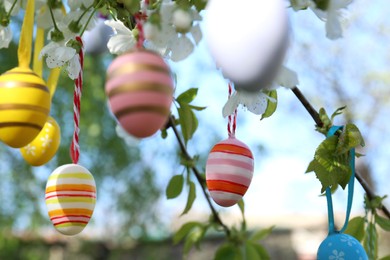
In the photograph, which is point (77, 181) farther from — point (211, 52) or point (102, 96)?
point (102, 96)

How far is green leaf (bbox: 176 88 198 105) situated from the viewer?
37.9 inches

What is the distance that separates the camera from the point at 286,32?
1.59ft

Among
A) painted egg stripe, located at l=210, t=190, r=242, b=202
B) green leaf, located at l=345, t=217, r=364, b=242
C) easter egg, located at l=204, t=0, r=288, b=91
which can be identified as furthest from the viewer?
green leaf, located at l=345, t=217, r=364, b=242


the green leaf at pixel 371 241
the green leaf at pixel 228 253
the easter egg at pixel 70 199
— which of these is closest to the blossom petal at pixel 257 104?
the easter egg at pixel 70 199

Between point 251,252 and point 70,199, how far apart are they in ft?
1.57

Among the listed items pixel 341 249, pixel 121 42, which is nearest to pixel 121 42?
pixel 121 42

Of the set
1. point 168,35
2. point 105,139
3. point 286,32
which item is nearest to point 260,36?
point 286,32

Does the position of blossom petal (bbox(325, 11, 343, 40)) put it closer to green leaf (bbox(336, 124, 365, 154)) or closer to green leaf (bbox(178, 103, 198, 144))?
green leaf (bbox(336, 124, 365, 154))

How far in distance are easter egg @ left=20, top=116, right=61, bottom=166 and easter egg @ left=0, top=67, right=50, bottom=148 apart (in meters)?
0.24

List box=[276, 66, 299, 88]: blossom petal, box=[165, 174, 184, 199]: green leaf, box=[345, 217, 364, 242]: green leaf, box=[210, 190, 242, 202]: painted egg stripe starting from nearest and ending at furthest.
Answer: box=[276, 66, 299, 88]: blossom petal < box=[210, 190, 242, 202]: painted egg stripe < box=[345, 217, 364, 242]: green leaf < box=[165, 174, 184, 199]: green leaf

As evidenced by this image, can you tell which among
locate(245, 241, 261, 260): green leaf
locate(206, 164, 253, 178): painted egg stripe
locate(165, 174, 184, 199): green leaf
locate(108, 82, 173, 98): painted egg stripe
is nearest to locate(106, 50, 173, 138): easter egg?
locate(108, 82, 173, 98): painted egg stripe

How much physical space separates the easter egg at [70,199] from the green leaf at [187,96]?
228 mm

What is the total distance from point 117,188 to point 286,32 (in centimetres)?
471

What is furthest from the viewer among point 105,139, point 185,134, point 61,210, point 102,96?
point 105,139
